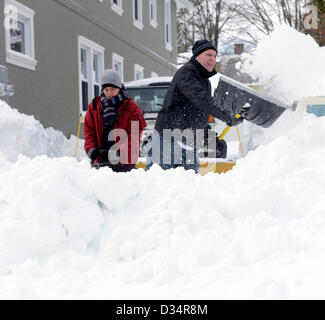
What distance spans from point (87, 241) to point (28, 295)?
2.05 feet

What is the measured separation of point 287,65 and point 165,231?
4.29 m

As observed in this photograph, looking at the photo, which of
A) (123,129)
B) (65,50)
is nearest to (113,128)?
(123,129)

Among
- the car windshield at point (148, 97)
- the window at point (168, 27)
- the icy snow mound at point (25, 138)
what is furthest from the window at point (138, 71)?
the car windshield at point (148, 97)

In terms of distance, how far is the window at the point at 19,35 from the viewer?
9.48 m

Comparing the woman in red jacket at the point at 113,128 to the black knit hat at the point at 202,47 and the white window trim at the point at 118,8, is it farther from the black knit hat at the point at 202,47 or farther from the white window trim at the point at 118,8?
the white window trim at the point at 118,8

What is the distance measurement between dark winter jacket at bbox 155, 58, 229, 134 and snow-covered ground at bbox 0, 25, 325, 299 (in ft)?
2.45

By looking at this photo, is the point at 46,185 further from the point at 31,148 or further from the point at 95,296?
the point at 31,148

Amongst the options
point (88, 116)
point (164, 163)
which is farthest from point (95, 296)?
point (88, 116)

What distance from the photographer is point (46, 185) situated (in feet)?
10.2

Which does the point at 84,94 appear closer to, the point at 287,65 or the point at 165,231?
the point at 287,65

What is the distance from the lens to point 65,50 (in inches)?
483

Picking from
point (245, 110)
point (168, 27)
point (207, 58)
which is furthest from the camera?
point (168, 27)

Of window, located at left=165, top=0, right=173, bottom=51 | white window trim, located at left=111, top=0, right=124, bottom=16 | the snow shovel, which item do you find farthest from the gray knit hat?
window, located at left=165, top=0, right=173, bottom=51

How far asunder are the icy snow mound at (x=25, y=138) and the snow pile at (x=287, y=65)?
11.6ft
